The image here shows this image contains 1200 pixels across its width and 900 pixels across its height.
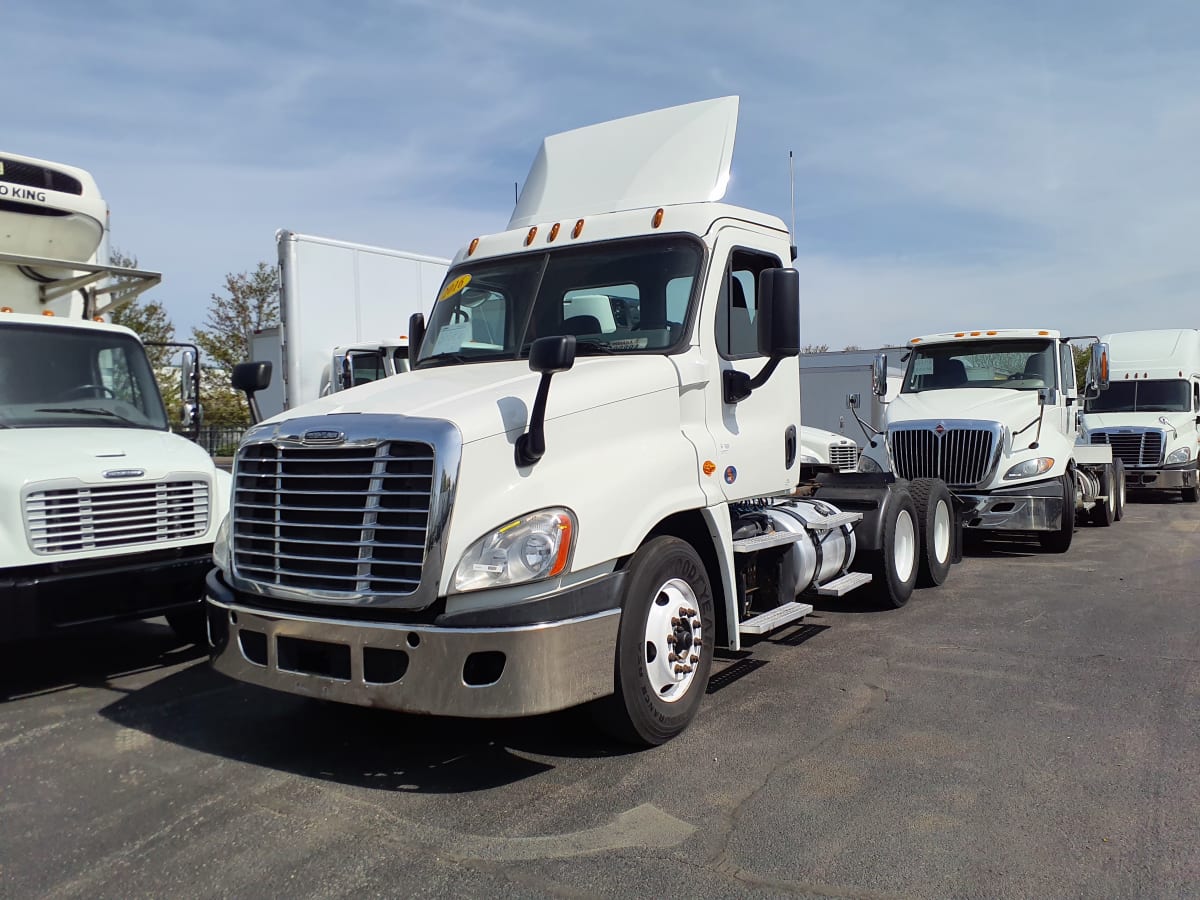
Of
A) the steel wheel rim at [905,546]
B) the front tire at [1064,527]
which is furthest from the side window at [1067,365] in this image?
the steel wheel rim at [905,546]

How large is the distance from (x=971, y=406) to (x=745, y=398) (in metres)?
6.86

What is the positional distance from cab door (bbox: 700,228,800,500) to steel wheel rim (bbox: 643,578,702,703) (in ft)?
2.54

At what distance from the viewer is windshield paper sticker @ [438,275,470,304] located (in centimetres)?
594

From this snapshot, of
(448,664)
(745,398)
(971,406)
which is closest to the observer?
(448,664)

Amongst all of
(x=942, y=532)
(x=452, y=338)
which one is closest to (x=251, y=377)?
(x=452, y=338)

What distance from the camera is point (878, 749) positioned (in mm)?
4645

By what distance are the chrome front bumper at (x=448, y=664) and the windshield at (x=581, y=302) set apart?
5.66 ft

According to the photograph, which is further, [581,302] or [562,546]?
[581,302]

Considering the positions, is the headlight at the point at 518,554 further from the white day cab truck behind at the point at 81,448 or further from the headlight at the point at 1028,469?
the headlight at the point at 1028,469

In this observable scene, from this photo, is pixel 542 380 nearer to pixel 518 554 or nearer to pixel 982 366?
pixel 518 554

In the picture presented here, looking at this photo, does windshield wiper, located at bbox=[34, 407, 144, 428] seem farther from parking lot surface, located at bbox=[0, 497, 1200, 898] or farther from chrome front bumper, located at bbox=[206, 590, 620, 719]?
chrome front bumper, located at bbox=[206, 590, 620, 719]

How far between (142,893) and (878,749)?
126 inches

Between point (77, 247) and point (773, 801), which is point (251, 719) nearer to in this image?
point (773, 801)

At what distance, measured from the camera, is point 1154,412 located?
746 inches
